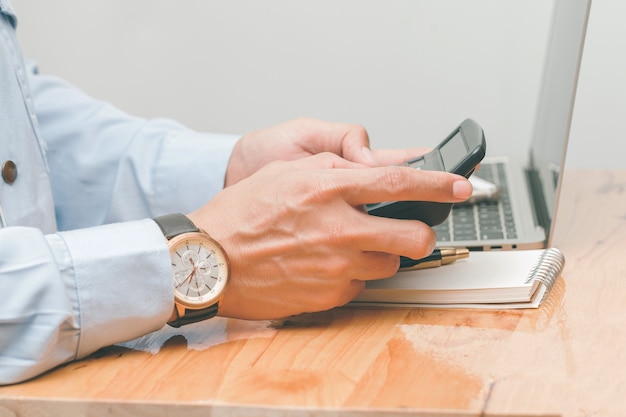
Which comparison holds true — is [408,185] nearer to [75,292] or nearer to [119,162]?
[75,292]

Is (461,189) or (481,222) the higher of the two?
(461,189)

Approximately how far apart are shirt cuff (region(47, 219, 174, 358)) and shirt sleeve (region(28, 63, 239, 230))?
323mm

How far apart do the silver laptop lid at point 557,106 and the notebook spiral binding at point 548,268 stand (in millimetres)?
52

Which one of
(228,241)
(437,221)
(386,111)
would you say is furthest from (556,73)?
(386,111)

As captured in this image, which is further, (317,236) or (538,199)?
(538,199)

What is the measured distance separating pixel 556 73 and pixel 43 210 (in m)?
0.65

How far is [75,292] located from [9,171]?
0.76ft

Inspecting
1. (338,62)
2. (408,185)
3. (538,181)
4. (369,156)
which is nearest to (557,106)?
(538,181)

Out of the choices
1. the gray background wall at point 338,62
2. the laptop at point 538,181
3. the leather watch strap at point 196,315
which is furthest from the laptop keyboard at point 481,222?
Answer: the gray background wall at point 338,62

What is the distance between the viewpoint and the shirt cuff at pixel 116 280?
0.65 m

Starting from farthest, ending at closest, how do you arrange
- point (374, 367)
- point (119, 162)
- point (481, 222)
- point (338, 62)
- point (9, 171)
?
point (338, 62) → point (119, 162) → point (481, 222) → point (9, 171) → point (374, 367)

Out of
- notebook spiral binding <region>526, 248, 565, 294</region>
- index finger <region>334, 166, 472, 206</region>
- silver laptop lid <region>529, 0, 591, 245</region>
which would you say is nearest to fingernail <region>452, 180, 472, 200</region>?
index finger <region>334, 166, 472, 206</region>

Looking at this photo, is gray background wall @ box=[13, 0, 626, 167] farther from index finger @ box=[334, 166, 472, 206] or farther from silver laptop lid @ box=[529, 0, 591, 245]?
index finger @ box=[334, 166, 472, 206]

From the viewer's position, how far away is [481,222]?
3.04ft
